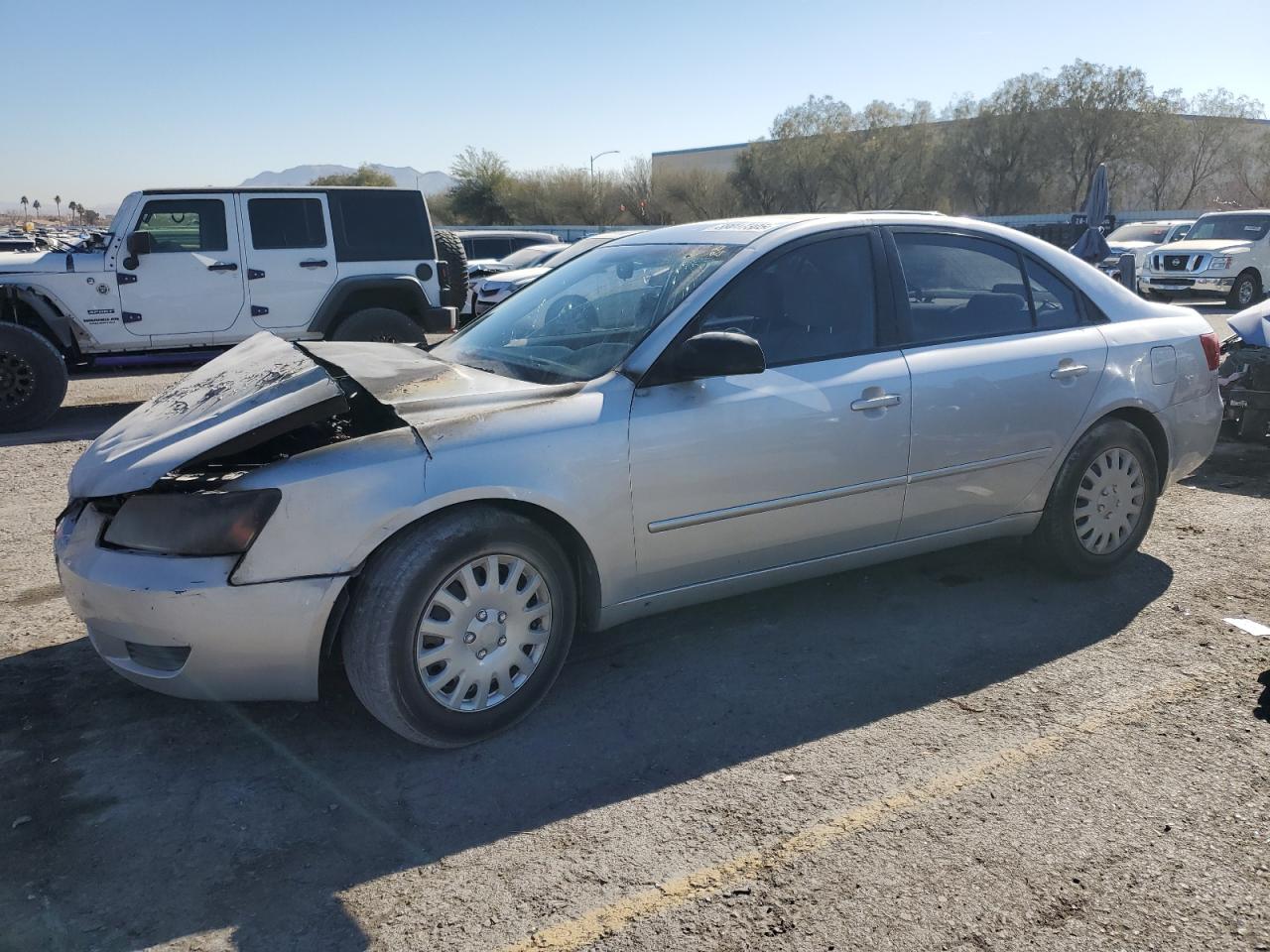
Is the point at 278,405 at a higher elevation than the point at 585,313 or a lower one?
lower

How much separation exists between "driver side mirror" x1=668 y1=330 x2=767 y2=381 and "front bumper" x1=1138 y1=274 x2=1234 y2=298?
18624mm

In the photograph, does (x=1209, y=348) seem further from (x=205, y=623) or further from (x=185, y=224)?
(x=185, y=224)

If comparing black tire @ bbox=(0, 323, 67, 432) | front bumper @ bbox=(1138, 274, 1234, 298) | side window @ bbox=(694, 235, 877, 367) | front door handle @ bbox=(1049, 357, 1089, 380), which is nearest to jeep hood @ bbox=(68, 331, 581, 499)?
side window @ bbox=(694, 235, 877, 367)

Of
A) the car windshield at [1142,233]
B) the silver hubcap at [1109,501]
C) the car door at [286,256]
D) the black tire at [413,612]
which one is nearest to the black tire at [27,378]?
the car door at [286,256]

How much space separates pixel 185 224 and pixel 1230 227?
19.1 m

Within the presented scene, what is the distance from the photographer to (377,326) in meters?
9.78

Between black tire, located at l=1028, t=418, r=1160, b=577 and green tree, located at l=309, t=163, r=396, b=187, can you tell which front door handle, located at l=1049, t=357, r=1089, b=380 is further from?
green tree, located at l=309, t=163, r=396, b=187

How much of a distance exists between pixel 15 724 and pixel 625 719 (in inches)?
83.2

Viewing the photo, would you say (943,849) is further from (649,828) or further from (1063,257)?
(1063,257)

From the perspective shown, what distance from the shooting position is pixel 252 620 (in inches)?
116

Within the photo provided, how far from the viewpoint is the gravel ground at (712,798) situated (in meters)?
2.44

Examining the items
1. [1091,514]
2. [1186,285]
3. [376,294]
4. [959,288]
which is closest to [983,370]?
[959,288]

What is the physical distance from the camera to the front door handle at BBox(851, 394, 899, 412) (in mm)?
3820

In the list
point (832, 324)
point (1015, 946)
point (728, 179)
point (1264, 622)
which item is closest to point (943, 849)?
point (1015, 946)
